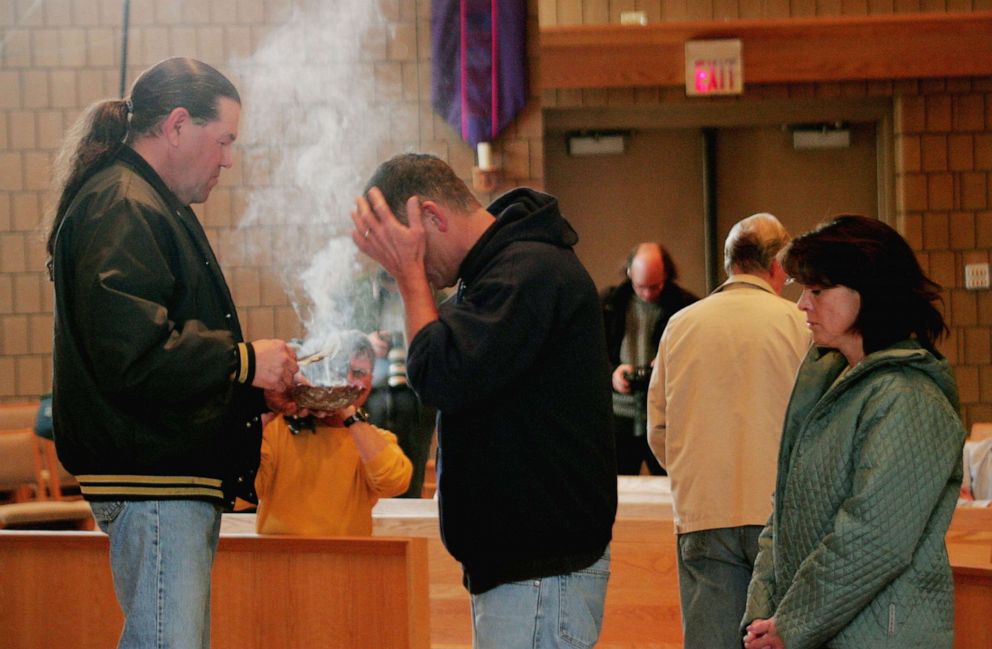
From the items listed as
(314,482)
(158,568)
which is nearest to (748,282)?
(314,482)

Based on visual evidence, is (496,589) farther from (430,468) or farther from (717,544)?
(430,468)

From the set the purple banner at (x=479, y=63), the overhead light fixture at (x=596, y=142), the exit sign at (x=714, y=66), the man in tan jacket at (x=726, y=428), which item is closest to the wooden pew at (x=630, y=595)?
the man in tan jacket at (x=726, y=428)

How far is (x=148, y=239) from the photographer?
86.8 inches

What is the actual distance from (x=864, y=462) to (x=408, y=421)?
3.58 metres

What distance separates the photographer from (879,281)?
7.03 ft

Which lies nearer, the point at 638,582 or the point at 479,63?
the point at 638,582

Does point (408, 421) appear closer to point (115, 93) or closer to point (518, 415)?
point (115, 93)

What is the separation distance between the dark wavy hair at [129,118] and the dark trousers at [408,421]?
307 cm

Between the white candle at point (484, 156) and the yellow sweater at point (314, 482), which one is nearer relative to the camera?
the yellow sweater at point (314, 482)

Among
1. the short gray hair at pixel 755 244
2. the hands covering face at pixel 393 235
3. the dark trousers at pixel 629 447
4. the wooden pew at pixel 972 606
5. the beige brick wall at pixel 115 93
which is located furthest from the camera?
the beige brick wall at pixel 115 93

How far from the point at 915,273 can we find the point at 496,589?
0.92m

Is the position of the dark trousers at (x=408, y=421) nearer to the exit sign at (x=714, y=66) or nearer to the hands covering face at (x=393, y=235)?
the exit sign at (x=714, y=66)

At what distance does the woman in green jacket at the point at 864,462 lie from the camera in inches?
79.0

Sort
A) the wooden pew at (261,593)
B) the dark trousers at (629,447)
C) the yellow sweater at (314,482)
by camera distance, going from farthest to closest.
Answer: the dark trousers at (629,447) < the yellow sweater at (314,482) < the wooden pew at (261,593)
